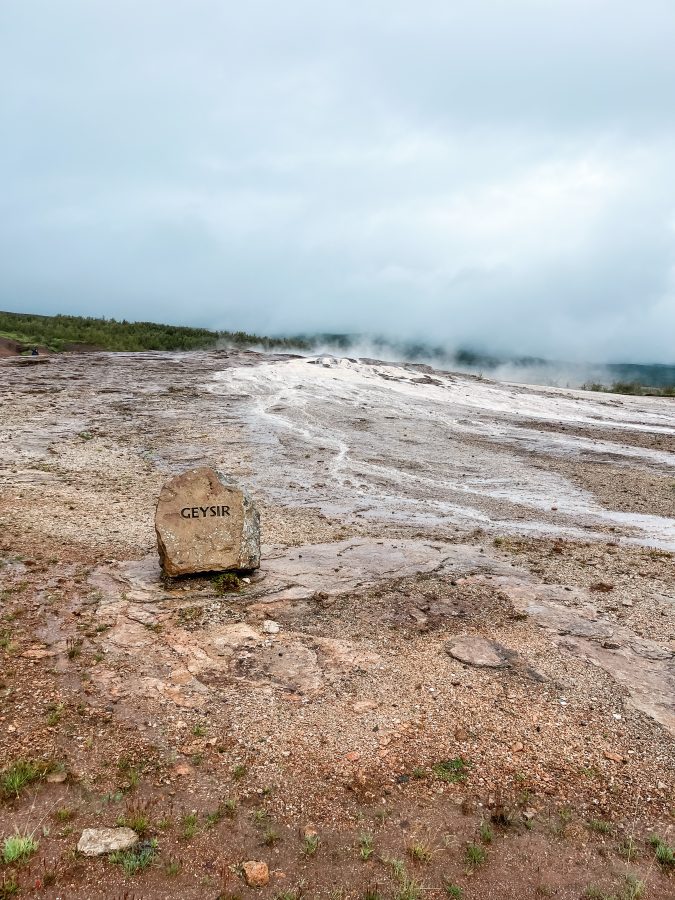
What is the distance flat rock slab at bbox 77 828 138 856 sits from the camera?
3.06 meters

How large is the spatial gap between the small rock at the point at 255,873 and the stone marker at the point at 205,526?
3.76m

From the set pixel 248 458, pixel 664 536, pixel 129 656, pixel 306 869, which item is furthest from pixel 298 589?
pixel 248 458

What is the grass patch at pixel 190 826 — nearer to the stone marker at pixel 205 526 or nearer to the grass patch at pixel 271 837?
the grass patch at pixel 271 837

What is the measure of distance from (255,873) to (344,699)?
1651 mm

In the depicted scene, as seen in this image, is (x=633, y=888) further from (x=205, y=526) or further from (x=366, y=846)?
(x=205, y=526)

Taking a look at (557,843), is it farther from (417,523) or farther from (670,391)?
(670,391)

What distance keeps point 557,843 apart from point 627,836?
46 centimetres

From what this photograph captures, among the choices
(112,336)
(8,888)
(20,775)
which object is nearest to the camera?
(8,888)

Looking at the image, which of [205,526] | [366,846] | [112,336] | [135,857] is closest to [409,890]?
[366,846]

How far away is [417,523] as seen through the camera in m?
9.60

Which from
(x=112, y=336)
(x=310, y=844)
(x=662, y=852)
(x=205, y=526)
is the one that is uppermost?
(x=112, y=336)

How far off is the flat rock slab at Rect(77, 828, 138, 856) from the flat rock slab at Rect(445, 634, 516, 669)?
10.2 ft

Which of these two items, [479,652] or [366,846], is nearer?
[366,846]

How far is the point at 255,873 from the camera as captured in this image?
300 centimetres
